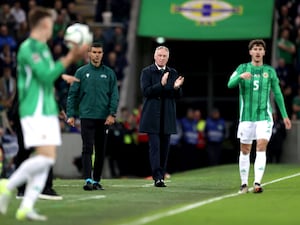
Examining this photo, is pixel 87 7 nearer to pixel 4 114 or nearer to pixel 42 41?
pixel 4 114

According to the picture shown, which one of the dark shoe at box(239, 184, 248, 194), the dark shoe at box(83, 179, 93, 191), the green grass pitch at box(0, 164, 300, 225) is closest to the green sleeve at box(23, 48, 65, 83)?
the green grass pitch at box(0, 164, 300, 225)

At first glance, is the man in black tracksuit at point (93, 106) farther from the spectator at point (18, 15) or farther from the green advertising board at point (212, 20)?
the green advertising board at point (212, 20)

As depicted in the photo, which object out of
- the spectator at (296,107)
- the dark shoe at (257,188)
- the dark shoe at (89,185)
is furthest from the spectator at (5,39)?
the dark shoe at (257,188)

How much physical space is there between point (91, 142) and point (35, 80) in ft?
13.1

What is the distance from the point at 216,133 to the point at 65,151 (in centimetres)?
388

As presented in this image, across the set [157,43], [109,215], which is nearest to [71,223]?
[109,215]

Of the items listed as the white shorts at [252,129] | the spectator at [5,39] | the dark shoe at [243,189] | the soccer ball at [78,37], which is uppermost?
the spectator at [5,39]

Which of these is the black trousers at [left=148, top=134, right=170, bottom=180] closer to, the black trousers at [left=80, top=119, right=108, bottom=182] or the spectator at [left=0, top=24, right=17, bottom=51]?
the black trousers at [left=80, top=119, right=108, bottom=182]

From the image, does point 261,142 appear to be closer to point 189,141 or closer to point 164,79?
point 164,79

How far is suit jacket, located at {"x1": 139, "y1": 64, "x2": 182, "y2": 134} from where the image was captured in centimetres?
1603

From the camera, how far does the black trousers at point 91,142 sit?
15.0 metres

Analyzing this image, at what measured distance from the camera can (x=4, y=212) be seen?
1124 centimetres

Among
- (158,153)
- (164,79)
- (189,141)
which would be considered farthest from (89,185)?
(189,141)

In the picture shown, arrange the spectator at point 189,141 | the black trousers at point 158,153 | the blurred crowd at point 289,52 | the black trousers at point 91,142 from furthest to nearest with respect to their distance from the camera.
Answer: the blurred crowd at point 289,52
the spectator at point 189,141
the black trousers at point 158,153
the black trousers at point 91,142
